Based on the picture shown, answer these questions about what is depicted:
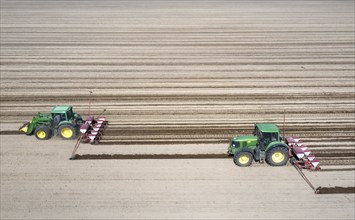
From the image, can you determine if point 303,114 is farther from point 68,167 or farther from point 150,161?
point 68,167

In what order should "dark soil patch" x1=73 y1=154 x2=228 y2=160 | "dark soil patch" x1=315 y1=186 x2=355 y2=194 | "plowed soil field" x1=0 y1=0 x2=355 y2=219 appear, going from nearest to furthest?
"plowed soil field" x1=0 y1=0 x2=355 y2=219
"dark soil patch" x1=315 y1=186 x2=355 y2=194
"dark soil patch" x1=73 y1=154 x2=228 y2=160

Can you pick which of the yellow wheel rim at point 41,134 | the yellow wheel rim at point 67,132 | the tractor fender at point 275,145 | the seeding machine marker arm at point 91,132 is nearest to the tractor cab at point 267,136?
the tractor fender at point 275,145

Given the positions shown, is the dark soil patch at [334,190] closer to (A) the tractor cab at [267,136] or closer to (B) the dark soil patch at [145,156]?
(A) the tractor cab at [267,136]

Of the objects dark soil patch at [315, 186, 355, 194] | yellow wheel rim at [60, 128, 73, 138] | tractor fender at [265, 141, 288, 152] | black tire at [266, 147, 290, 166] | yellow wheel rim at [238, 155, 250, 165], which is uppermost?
yellow wheel rim at [60, 128, 73, 138]

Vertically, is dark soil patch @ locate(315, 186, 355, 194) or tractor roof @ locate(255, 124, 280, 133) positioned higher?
tractor roof @ locate(255, 124, 280, 133)

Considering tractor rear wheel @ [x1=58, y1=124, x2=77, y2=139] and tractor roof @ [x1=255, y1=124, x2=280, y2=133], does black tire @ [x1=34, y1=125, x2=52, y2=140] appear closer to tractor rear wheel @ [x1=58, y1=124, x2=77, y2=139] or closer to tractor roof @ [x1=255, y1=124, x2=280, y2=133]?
tractor rear wheel @ [x1=58, y1=124, x2=77, y2=139]

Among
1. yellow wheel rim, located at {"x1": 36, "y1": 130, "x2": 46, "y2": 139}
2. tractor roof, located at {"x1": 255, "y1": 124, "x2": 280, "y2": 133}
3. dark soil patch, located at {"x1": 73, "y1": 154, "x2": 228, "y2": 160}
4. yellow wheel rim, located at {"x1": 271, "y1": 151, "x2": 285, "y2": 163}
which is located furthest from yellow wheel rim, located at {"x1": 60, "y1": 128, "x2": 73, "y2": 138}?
yellow wheel rim, located at {"x1": 271, "y1": 151, "x2": 285, "y2": 163}

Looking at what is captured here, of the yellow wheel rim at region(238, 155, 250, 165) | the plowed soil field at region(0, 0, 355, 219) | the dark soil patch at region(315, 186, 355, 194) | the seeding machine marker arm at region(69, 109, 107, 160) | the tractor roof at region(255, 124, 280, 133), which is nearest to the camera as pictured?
the plowed soil field at region(0, 0, 355, 219)
